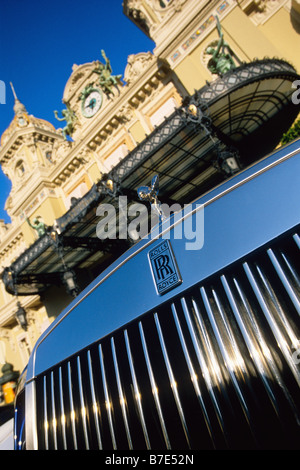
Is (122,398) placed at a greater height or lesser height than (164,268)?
lesser

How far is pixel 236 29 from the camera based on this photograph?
846cm

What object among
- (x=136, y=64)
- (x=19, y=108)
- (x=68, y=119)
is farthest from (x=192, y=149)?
(x=19, y=108)

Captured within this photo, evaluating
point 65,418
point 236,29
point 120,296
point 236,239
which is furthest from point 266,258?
point 236,29

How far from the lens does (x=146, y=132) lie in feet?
35.9

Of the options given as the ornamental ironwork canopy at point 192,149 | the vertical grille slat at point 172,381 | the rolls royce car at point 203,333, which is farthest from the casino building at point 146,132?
the vertical grille slat at point 172,381

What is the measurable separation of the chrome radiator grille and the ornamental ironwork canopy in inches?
241

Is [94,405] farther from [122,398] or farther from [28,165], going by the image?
[28,165]

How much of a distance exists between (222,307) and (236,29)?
11073 millimetres

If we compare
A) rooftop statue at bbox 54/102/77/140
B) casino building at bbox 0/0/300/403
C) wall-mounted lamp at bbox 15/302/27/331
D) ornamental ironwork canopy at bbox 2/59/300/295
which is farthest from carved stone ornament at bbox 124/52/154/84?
wall-mounted lamp at bbox 15/302/27/331

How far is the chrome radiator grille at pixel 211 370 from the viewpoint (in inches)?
26.4

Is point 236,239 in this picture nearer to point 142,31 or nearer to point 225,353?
point 225,353

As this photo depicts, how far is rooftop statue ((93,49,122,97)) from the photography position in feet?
41.7

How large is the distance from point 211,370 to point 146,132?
11.4 meters

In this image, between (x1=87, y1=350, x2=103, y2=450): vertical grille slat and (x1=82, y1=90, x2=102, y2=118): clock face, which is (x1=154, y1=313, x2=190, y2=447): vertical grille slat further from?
(x1=82, y1=90, x2=102, y2=118): clock face
